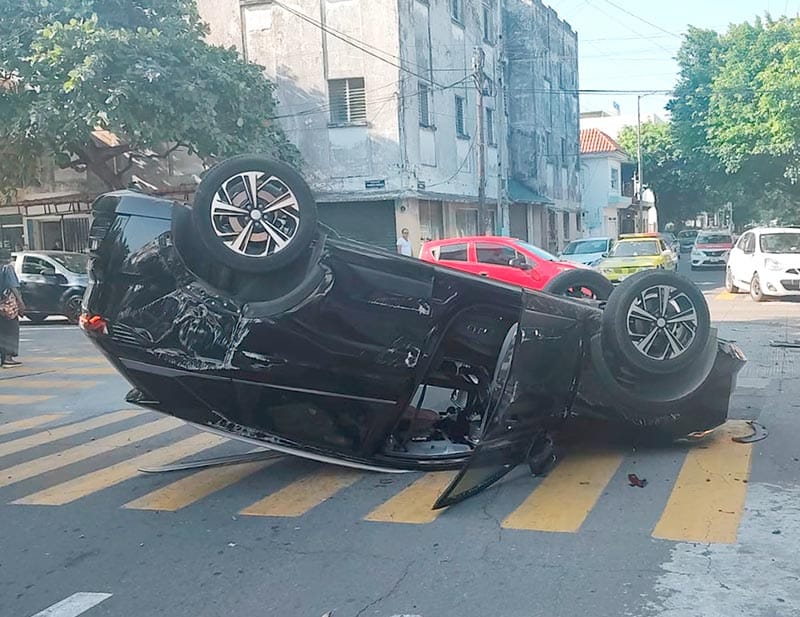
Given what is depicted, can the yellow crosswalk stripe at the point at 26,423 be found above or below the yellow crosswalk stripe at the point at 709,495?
below

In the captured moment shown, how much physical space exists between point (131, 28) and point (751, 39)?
23868 millimetres

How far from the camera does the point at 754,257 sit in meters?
19.4

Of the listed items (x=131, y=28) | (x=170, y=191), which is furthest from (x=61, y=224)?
(x=131, y=28)

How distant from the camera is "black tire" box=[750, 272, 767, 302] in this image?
62.5ft

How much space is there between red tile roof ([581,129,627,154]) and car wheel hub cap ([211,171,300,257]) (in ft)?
167

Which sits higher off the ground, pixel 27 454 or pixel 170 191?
pixel 170 191

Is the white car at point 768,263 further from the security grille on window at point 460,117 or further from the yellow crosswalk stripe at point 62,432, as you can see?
the yellow crosswalk stripe at point 62,432

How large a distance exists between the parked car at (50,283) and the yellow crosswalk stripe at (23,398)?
833cm

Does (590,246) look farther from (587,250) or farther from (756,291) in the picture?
(756,291)

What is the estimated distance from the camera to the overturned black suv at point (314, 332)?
5.89m

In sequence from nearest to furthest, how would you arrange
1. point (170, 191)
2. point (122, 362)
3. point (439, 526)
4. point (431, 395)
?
point (439, 526), point (122, 362), point (431, 395), point (170, 191)

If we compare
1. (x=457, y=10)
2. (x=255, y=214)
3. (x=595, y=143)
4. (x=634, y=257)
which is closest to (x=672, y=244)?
(x=457, y=10)

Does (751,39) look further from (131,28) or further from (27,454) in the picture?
(27,454)

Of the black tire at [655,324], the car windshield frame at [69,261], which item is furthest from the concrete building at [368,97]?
the black tire at [655,324]
